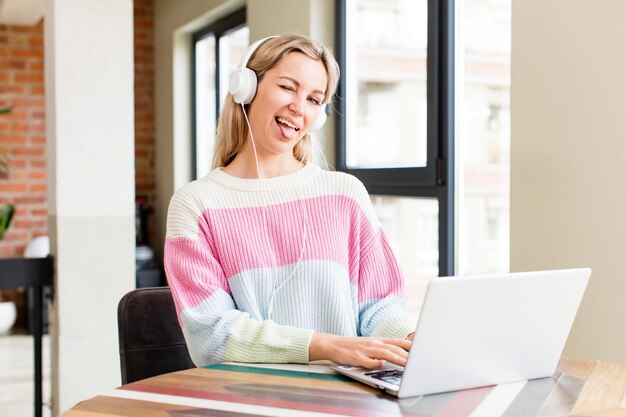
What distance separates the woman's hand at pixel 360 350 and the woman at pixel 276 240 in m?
0.03

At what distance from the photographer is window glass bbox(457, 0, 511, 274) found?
2.68m

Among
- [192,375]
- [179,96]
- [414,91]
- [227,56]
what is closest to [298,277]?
[192,375]

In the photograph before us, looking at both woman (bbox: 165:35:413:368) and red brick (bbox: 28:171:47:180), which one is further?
red brick (bbox: 28:171:47:180)

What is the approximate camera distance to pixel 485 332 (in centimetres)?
126

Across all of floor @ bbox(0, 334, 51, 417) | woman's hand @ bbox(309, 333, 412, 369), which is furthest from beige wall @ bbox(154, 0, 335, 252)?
woman's hand @ bbox(309, 333, 412, 369)

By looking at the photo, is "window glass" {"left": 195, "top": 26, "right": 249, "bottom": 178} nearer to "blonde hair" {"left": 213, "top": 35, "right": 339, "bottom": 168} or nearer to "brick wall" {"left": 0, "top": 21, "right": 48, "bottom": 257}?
"brick wall" {"left": 0, "top": 21, "right": 48, "bottom": 257}

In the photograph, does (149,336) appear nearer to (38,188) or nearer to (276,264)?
(276,264)

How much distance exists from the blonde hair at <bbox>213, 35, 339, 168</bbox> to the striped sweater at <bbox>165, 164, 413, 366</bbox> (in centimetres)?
10

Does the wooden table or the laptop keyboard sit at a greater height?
the laptop keyboard

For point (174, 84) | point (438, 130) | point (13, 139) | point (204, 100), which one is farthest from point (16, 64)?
point (438, 130)

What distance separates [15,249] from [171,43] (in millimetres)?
1919

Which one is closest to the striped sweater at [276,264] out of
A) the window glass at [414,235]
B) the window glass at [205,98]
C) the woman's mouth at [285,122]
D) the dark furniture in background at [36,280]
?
the woman's mouth at [285,122]

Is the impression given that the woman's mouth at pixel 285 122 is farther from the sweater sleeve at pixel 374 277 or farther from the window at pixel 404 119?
the window at pixel 404 119

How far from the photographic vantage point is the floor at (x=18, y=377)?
3.83 metres
